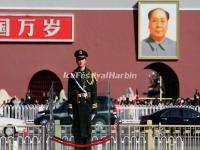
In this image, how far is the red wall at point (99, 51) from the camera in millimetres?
36500

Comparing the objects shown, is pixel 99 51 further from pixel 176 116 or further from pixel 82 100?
pixel 82 100

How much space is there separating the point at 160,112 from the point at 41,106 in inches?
233

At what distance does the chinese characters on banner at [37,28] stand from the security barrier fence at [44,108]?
16.8 ft

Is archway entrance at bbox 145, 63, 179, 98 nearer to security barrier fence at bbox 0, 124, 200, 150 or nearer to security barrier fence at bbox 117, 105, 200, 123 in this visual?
security barrier fence at bbox 117, 105, 200, 123

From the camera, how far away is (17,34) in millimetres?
36438

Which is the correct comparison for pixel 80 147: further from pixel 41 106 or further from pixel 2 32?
pixel 2 32

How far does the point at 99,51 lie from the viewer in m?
36.8

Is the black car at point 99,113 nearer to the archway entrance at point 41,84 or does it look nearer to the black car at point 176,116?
the black car at point 176,116

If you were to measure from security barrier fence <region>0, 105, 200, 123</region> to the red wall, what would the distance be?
368 centimetres

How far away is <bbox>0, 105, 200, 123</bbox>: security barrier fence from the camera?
3200cm

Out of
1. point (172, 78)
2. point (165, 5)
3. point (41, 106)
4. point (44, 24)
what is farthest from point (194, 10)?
point (41, 106)

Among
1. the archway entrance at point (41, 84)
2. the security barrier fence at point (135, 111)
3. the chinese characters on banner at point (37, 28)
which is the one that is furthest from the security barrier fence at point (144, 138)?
the archway entrance at point (41, 84)

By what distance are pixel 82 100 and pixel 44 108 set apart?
64.3 ft

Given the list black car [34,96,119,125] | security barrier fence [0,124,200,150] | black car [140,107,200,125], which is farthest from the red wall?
black car [34,96,119,125]
